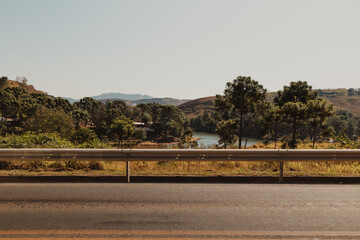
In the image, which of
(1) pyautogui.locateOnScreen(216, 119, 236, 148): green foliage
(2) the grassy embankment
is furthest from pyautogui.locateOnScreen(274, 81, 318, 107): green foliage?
(2) the grassy embankment

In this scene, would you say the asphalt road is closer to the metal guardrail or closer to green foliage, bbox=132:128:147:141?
the metal guardrail

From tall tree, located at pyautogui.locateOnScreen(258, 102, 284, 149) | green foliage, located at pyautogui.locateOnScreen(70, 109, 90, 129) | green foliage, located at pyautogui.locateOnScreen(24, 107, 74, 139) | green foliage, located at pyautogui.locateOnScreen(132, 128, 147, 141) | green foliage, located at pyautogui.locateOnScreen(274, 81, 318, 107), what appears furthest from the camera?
green foliage, located at pyautogui.locateOnScreen(132, 128, 147, 141)

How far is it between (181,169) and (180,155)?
1.31 metres

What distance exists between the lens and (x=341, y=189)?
5844mm

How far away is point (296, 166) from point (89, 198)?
602 centimetres

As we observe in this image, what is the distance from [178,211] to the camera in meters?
4.51

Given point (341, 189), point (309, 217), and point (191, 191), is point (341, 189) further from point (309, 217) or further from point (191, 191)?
point (191, 191)

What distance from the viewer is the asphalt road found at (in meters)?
3.74

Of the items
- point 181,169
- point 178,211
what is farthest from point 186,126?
point 178,211

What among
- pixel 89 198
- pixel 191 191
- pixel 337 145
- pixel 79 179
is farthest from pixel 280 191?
pixel 337 145

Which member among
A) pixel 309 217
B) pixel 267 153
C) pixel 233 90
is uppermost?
pixel 233 90

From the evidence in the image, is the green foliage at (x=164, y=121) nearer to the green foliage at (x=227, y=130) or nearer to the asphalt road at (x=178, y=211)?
the green foliage at (x=227, y=130)

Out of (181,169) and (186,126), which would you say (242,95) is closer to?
(181,169)

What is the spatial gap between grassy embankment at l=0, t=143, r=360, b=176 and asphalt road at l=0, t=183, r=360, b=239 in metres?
0.83
